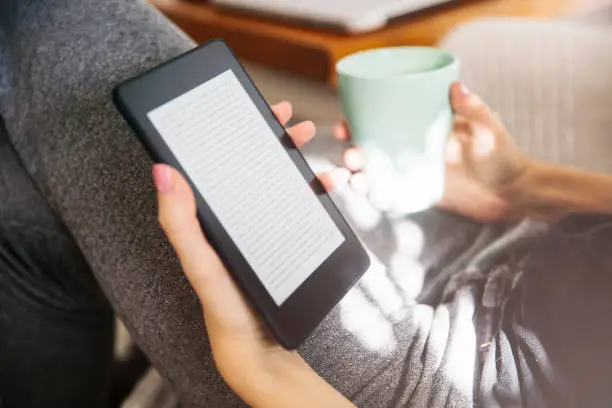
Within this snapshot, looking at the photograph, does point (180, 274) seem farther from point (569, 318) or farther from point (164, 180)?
point (569, 318)

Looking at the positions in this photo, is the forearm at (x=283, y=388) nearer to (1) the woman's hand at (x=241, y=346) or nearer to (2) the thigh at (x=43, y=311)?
(1) the woman's hand at (x=241, y=346)

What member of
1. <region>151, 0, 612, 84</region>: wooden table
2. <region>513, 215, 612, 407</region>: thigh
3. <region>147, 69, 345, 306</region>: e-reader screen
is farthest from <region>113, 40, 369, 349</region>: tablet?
<region>151, 0, 612, 84</region>: wooden table

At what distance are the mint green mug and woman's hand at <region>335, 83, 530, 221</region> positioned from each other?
3 cm

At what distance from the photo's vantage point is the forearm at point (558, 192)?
546 mm

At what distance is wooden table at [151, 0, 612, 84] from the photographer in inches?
29.0

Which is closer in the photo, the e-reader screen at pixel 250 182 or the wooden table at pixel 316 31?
the e-reader screen at pixel 250 182

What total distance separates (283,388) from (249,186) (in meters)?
0.12

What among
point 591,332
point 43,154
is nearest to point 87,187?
point 43,154

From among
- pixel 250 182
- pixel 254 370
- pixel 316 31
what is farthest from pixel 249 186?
pixel 316 31

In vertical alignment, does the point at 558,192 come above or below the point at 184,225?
below

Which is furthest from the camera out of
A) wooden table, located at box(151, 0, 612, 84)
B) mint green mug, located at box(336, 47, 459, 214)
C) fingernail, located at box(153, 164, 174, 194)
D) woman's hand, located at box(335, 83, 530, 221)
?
wooden table, located at box(151, 0, 612, 84)

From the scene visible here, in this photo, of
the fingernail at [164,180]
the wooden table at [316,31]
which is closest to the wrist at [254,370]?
the fingernail at [164,180]

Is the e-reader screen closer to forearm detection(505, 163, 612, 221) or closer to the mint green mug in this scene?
the mint green mug

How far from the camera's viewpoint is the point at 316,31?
2.51 feet
